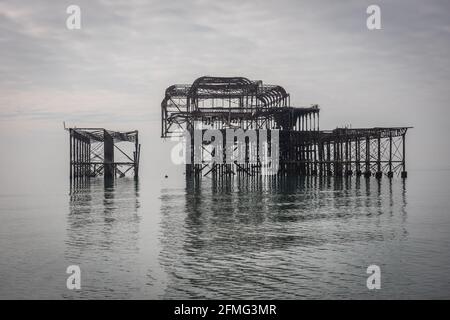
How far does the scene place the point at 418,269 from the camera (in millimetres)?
20609

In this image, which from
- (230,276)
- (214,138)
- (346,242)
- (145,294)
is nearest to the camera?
(145,294)

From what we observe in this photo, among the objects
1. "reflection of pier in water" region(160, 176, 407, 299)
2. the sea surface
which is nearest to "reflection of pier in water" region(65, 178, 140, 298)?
the sea surface

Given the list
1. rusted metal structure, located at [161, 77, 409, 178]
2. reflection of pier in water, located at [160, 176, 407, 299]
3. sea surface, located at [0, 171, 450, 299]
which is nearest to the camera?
sea surface, located at [0, 171, 450, 299]

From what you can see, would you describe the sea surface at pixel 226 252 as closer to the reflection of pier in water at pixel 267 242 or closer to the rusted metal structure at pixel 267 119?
the reflection of pier in water at pixel 267 242

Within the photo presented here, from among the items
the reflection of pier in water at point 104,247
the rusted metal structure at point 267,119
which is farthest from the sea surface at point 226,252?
the rusted metal structure at point 267,119

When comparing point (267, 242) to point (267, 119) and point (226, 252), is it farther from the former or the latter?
point (267, 119)

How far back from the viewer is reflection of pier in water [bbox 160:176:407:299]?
61.1ft

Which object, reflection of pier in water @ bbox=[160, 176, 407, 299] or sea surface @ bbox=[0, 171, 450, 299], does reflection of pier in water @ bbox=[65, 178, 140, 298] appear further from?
reflection of pier in water @ bbox=[160, 176, 407, 299]

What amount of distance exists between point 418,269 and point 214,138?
251 feet

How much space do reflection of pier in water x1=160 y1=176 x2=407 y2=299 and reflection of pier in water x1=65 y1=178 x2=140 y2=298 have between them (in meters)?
1.65

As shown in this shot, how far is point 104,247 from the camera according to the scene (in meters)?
25.5
